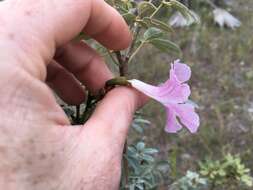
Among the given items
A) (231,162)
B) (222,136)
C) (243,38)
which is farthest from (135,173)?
(243,38)

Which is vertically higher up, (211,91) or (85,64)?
(85,64)

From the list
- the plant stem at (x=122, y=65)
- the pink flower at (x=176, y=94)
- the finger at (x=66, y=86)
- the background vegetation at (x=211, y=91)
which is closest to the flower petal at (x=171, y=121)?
the pink flower at (x=176, y=94)

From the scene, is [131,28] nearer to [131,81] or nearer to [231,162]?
[131,81]

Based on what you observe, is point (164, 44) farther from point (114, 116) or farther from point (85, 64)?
point (114, 116)

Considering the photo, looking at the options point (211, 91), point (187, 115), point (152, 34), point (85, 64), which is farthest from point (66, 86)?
point (211, 91)

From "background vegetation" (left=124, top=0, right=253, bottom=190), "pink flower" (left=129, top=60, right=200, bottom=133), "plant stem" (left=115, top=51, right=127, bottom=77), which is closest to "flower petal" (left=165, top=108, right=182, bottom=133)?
"pink flower" (left=129, top=60, right=200, bottom=133)

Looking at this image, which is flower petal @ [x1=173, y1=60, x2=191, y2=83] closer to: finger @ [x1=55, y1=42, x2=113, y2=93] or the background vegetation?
finger @ [x1=55, y1=42, x2=113, y2=93]
